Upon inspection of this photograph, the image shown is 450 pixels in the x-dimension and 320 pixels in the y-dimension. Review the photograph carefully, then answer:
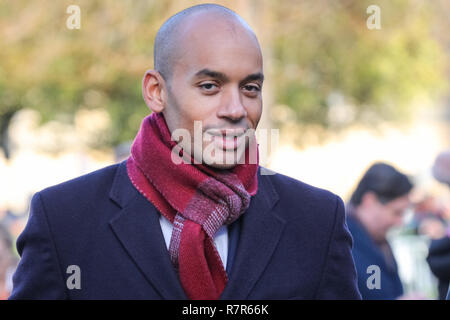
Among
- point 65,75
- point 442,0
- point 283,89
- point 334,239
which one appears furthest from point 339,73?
point 334,239

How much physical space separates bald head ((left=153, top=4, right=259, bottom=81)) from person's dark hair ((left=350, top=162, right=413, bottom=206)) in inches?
103

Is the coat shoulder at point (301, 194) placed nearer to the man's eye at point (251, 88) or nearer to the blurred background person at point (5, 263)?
the man's eye at point (251, 88)

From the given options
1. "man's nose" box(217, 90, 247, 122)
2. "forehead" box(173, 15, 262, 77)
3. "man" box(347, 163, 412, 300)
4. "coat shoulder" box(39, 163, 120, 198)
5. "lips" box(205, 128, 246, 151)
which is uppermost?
"forehead" box(173, 15, 262, 77)

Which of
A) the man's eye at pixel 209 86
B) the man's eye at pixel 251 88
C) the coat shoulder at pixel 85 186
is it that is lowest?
the coat shoulder at pixel 85 186

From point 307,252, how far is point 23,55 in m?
10.5

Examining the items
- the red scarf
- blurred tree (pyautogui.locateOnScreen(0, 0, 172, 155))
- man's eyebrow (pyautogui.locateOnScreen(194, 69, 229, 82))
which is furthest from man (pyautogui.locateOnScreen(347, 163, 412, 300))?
blurred tree (pyautogui.locateOnScreen(0, 0, 172, 155))

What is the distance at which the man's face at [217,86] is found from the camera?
2213mm

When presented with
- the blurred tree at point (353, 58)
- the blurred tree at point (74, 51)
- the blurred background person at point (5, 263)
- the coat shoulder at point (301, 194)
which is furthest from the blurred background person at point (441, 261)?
the blurred tree at point (74, 51)

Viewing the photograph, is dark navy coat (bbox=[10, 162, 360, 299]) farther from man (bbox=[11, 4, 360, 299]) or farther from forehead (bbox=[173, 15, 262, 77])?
forehead (bbox=[173, 15, 262, 77])

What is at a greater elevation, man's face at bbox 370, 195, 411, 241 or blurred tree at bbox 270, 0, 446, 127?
blurred tree at bbox 270, 0, 446, 127

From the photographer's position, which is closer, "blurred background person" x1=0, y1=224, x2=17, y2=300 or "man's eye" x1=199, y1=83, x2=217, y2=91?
"man's eye" x1=199, y1=83, x2=217, y2=91

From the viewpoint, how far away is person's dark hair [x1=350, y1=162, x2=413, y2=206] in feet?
15.5

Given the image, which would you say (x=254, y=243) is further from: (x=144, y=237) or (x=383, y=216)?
(x=383, y=216)

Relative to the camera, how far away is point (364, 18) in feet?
37.2
